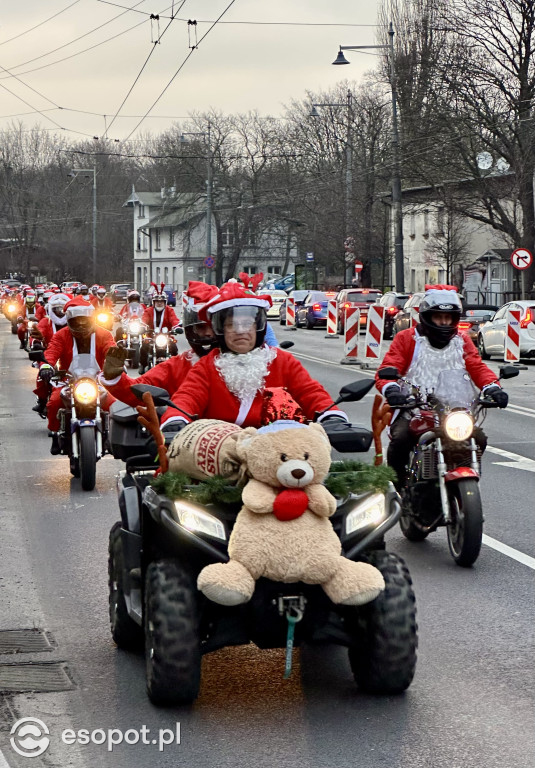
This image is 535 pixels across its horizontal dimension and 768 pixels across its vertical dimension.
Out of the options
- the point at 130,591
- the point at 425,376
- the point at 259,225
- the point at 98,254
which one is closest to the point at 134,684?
the point at 130,591

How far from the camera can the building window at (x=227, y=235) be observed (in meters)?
94.6

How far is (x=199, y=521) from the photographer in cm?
505

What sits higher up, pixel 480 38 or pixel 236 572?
pixel 480 38

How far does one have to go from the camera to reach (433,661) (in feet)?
19.6

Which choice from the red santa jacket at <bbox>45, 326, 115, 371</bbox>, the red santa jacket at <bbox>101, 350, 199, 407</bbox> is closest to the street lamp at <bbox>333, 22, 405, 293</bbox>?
the red santa jacket at <bbox>45, 326, 115, 371</bbox>

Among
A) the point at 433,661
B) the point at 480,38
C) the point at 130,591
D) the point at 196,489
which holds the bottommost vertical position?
the point at 433,661

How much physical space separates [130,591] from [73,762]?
1.21 m

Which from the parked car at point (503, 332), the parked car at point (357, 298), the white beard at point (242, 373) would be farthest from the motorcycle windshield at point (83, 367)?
the parked car at point (357, 298)

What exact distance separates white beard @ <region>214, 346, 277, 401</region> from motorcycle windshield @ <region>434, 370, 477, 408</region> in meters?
2.55

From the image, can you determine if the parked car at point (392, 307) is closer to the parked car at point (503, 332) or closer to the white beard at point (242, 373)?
the parked car at point (503, 332)

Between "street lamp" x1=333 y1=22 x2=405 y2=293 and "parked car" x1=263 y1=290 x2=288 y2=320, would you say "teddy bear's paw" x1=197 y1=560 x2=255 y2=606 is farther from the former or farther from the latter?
"parked car" x1=263 y1=290 x2=288 y2=320

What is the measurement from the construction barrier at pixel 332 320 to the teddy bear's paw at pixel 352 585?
121 feet

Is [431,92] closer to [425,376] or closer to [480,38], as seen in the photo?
[480,38]

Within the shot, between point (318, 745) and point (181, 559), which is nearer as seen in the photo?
point (318, 745)
